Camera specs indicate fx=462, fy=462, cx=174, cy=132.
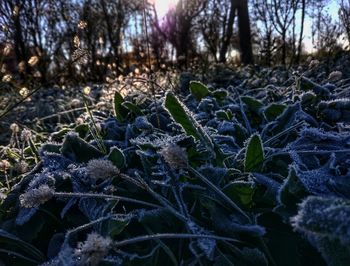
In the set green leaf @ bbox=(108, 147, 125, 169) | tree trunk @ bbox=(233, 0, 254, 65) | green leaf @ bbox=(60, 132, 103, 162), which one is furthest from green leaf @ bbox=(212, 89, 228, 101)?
tree trunk @ bbox=(233, 0, 254, 65)

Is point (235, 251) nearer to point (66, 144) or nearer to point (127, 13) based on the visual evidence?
point (66, 144)

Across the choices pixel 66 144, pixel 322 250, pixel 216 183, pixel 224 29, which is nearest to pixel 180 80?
pixel 66 144

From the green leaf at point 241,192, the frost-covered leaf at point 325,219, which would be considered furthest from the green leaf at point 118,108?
the frost-covered leaf at point 325,219

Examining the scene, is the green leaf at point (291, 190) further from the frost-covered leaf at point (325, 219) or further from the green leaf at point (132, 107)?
the green leaf at point (132, 107)

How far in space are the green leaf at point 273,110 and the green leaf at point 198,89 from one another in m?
0.53

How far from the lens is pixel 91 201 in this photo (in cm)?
115

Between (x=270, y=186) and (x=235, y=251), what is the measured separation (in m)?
0.21

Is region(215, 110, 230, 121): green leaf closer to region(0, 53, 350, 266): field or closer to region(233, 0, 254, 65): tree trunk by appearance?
region(0, 53, 350, 266): field

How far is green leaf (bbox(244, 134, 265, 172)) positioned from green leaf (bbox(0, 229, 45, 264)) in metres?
0.55

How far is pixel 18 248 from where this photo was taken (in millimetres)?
1127

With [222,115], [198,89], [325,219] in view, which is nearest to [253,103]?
[222,115]

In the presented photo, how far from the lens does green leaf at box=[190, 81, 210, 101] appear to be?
2207 millimetres

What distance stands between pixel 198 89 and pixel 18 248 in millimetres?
1299

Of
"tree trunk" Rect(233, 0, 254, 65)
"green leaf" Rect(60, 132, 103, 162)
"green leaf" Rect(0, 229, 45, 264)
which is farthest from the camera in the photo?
"tree trunk" Rect(233, 0, 254, 65)
